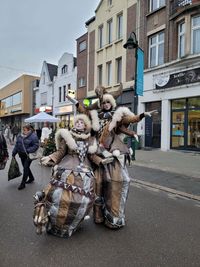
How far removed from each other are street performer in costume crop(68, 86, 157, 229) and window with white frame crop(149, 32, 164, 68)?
39.2 feet

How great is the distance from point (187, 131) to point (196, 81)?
8.63 ft

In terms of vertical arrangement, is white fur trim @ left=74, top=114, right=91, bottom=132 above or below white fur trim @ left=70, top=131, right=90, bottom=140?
above

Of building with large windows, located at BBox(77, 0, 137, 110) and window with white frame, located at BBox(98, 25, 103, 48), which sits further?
window with white frame, located at BBox(98, 25, 103, 48)

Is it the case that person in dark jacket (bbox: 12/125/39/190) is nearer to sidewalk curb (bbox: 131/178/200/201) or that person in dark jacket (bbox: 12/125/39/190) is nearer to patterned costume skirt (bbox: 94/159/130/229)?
sidewalk curb (bbox: 131/178/200/201)

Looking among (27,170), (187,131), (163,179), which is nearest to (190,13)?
(187,131)

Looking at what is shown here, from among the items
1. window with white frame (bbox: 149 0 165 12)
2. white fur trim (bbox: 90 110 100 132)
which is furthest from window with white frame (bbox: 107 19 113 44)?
white fur trim (bbox: 90 110 100 132)

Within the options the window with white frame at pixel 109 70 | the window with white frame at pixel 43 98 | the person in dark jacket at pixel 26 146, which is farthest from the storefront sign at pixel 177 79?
the window with white frame at pixel 43 98

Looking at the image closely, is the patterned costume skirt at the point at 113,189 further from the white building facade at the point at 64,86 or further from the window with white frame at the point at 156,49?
the white building facade at the point at 64,86

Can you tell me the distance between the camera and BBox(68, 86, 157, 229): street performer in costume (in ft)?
12.1

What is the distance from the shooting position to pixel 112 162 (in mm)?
3703

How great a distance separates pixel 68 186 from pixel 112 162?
2.52 feet

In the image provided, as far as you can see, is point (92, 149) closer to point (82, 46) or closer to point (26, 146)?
point (26, 146)

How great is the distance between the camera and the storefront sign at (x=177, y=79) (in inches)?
498

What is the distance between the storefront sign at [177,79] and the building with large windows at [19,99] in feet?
86.0
